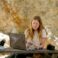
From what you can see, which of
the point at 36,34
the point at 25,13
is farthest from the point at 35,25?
the point at 25,13

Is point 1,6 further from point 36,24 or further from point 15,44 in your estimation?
point 15,44

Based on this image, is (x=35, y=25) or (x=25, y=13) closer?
(x=35, y=25)

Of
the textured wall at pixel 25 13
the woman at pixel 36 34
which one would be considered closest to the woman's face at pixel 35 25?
the woman at pixel 36 34

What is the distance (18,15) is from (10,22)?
22 cm

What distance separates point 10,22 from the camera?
4.82 metres

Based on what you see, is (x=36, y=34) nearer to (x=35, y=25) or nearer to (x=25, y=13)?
(x=35, y=25)

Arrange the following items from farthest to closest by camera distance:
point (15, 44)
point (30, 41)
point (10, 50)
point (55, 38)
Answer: point (55, 38)
point (30, 41)
point (15, 44)
point (10, 50)

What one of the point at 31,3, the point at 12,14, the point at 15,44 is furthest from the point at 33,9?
the point at 15,44

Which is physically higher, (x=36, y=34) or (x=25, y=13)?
(x=25, y=13)

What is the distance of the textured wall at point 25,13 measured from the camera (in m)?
4.81

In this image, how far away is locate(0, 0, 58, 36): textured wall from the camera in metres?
4.81

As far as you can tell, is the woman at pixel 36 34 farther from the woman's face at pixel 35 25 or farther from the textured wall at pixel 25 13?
the textured wall at pixel 25 13

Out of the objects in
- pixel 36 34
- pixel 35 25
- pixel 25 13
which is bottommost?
pixel 36 34

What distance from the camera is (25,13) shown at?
4.88 m
